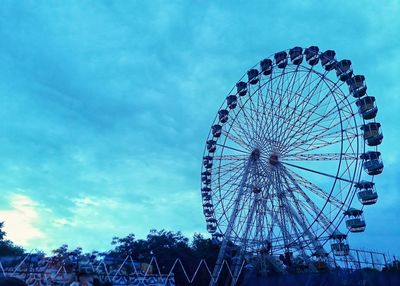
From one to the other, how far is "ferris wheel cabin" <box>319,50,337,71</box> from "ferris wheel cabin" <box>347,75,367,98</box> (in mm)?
1925

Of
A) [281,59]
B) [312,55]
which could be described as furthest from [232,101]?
[312,55]

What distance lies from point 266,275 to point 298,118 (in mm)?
11619

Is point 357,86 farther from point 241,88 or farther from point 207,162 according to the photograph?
point 207,162

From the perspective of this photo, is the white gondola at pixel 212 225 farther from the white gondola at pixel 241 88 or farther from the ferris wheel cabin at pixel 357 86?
the ferris wheel cabin at pixel 357 86

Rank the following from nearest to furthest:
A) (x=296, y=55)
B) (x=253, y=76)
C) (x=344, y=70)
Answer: (x=344, y=70)
(x=296, y=55)
(x=253, y=76)

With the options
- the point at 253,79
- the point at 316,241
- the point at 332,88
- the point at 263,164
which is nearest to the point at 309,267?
the point at 316,241

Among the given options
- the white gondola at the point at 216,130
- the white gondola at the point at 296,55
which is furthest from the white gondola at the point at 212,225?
the white gondola at the point at 296,55

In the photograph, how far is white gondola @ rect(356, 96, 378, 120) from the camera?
25.3 meters

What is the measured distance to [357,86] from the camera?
86.1 feet

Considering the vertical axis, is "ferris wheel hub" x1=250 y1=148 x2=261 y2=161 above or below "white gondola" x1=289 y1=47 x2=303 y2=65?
below

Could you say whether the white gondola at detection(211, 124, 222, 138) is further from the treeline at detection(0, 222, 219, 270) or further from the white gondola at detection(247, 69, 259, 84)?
the treeline at detection(0, 222, 219, 270)

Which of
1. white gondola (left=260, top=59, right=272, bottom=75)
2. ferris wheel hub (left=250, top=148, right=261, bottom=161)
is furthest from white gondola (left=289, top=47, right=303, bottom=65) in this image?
ferris wheel hub (left=250, top=148, right=261, bottom=161)

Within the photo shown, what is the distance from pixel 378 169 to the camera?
24.6 meters

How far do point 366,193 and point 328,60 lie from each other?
10102 mm
